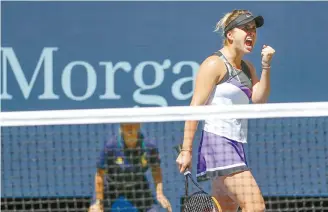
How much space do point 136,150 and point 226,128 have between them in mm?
1864

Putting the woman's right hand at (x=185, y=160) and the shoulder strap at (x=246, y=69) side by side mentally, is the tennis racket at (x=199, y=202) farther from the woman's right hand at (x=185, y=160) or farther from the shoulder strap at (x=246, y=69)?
the shoulder strap at (x=246, y=69)

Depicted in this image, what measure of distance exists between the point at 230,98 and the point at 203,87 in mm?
212

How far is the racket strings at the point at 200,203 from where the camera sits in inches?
268

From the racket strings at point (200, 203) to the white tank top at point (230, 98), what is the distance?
1.24 feet

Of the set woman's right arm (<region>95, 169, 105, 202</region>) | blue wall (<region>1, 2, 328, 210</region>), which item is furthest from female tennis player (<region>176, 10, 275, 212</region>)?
blue wall (<region>1, 2, 328, 210</region>)

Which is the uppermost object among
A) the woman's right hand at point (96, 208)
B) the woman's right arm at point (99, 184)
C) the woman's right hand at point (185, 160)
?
the woman's right hand at point (185, 160)

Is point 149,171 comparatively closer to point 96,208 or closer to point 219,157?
point 96,208

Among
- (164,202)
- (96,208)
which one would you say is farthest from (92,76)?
(164,202)

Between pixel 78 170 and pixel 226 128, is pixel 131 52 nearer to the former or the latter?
pixel 78 170

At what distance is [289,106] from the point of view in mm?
6746

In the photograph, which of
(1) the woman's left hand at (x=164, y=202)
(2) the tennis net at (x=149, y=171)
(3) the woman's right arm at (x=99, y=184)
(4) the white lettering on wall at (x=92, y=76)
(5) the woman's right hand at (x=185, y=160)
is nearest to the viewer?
(5) the woman's right hand at (x=185, y=160)

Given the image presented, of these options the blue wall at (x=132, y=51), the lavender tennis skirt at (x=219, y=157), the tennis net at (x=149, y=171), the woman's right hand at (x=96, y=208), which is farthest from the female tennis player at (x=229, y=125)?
the blue wall at (x=132, y=51)

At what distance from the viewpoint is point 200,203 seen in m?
6.91

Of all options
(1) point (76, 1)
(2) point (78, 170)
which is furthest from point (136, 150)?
(1) point (76, 1)
